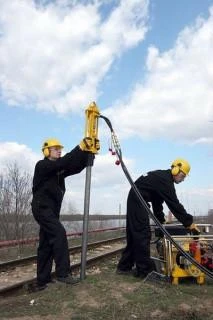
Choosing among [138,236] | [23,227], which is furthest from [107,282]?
[23,227]

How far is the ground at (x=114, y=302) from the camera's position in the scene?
5828mm

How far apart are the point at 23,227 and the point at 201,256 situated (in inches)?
556

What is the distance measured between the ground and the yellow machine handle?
6.01 ft

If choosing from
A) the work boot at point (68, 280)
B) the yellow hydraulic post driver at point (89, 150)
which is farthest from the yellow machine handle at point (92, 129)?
the work boot at point (68, 280)

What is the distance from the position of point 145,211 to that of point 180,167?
84 centimetres

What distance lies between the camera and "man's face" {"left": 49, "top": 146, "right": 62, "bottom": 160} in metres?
7.57

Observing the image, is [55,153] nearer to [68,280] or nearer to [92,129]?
[92,129]

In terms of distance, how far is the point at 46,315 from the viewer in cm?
579

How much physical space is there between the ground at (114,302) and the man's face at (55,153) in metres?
1.83

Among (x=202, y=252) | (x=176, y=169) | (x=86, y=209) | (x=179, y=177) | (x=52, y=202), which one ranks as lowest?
(x=202, y=252)

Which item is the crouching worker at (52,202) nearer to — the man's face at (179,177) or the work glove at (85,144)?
the work glove at (85,144)

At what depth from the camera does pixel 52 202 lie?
298 inches

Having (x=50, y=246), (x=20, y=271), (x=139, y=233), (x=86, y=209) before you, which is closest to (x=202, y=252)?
(x=139, y=233)

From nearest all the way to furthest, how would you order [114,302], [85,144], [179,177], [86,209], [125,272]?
[114,302] < [85,144] < [86,209] < [179,177] < [125,272]
